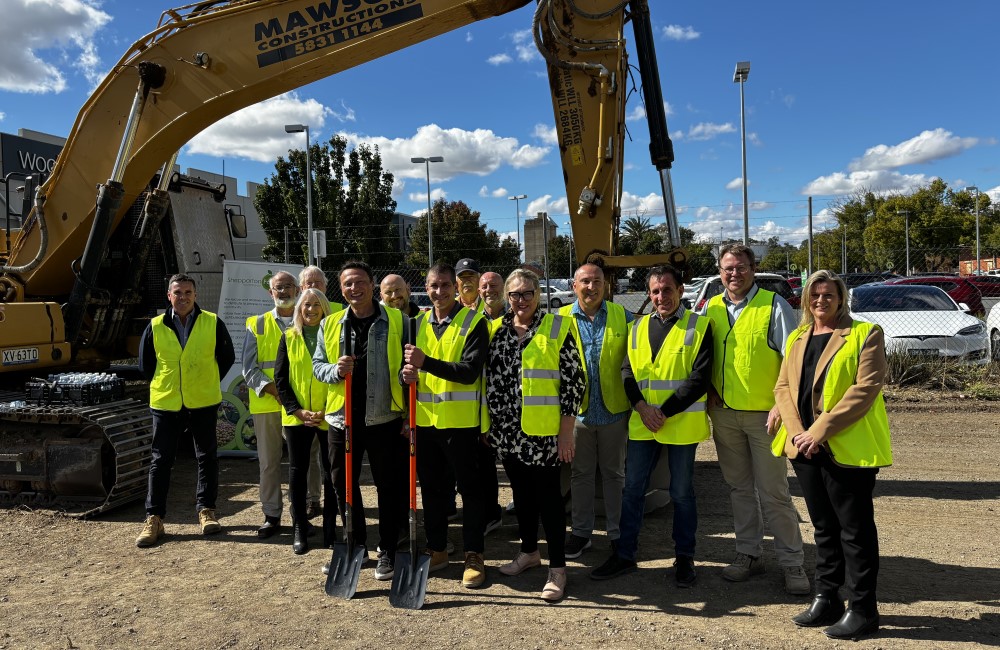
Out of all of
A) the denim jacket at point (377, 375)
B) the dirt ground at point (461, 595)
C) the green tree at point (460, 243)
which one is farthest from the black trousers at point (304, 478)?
the green tree at point (460, 243)

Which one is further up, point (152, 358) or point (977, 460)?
point (152, 358)

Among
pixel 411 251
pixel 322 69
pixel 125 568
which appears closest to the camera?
pixel 125 568

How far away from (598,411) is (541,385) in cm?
72

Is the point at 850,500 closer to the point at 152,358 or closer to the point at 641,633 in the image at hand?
the point at 641,633

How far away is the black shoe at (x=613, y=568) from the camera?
14.4 feet

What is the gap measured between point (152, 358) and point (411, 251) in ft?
80.5

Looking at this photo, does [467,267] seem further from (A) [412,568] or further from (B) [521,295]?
(A) [412,568]

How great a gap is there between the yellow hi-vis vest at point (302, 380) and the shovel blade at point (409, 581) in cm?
123

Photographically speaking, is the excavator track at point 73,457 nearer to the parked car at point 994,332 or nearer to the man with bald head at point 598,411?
the man with bald head at point 598,411

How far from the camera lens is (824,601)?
3.69 metres

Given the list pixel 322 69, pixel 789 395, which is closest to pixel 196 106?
pixel 322 69

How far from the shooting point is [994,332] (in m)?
11.4

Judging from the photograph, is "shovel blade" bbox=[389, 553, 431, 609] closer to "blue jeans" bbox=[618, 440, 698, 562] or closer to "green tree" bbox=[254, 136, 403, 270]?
"blue jeans" bbox=[618, 440, 698, 562]

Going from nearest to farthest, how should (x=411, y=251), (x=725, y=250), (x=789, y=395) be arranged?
(x=789, y=395), (x=725, y=250), (x=411, y=251)
